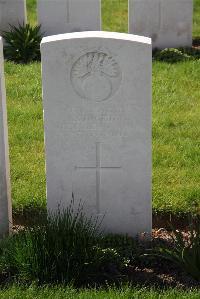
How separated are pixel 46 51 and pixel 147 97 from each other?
31.2 inches

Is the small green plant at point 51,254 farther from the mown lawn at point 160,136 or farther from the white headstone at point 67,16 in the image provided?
the white headstone at point 67,16

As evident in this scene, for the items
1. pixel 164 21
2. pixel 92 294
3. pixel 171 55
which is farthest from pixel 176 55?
pixel 92 294

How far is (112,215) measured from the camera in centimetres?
546

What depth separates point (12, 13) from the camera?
11125 mm

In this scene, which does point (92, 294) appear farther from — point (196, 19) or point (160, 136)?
point (196, 19)

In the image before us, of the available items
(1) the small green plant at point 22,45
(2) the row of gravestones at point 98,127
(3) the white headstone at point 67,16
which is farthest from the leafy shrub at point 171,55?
(2) the row of gravestones at point 98,127

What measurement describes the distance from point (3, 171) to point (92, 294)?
50.7 inches

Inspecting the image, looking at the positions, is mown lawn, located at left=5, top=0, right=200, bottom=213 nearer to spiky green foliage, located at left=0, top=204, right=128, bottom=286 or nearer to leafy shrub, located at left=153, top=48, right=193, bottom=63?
leafy shrub, located at left=153, top=48, right=193, bottom=63

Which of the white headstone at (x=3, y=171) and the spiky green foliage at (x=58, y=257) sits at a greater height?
the white headstone at (x=3, y=171)

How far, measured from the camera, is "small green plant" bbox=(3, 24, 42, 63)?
10.3 m

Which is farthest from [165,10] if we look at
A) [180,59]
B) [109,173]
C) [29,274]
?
[29,274]

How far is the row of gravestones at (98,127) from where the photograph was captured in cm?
508

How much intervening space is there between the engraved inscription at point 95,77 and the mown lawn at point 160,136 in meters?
1.25

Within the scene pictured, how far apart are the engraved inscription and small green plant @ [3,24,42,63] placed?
17.2 ft
